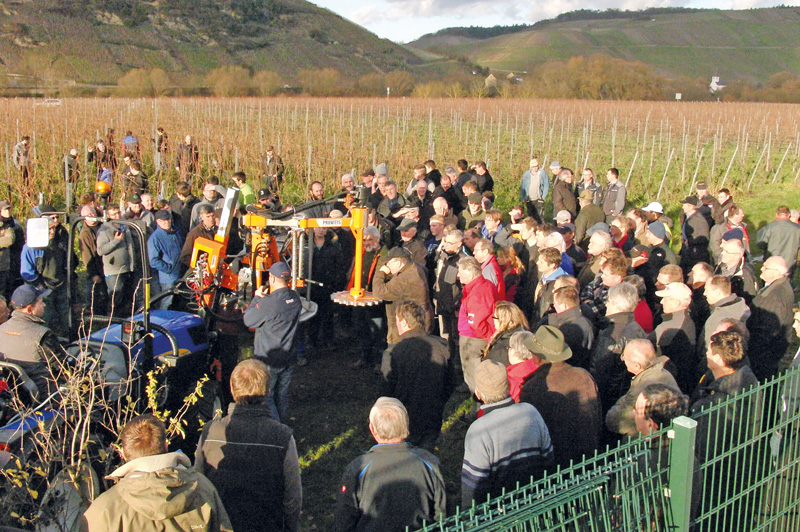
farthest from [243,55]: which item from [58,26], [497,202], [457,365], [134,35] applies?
[457,365]

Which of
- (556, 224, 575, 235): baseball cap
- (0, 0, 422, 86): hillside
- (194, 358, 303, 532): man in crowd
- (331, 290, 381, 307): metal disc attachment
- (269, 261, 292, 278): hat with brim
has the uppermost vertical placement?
(0, 0, 422, 86): hillside

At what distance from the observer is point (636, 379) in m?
4.53

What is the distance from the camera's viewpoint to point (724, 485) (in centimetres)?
398

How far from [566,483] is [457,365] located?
16.0 ft

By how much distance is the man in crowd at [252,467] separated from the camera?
3.67m

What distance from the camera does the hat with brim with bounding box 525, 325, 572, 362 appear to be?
4.38 m

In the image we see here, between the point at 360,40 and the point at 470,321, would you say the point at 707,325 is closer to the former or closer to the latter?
the point at 470,321

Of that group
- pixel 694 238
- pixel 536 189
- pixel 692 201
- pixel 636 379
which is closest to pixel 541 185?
pixel 536 189

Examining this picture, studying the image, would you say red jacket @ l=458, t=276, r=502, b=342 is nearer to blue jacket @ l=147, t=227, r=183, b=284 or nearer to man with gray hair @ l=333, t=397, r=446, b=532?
man with gray hair @ l=333, t=397, r=446, b=532

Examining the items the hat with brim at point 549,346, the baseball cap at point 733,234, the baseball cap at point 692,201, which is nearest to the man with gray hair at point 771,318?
the baseball cap at point 733,234

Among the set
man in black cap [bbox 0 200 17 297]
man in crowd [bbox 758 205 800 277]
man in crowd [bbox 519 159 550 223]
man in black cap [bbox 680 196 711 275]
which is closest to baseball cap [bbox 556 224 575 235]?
man in black cap [bbox 680 196 711 275]

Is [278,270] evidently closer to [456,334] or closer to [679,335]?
[456,334]

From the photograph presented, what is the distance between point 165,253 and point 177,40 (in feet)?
273

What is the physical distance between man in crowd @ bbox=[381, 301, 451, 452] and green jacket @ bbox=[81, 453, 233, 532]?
2.18 m
